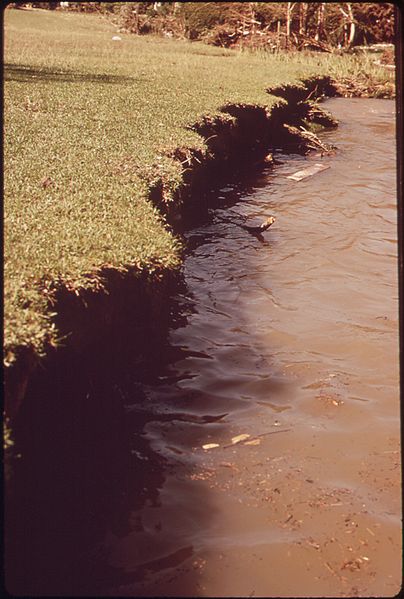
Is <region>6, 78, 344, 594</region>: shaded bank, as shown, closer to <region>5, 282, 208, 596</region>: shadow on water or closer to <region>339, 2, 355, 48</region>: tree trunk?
<region>5, 282, 208, 596</region>: shadow on water

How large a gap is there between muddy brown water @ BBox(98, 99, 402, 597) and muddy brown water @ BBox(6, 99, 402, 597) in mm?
10

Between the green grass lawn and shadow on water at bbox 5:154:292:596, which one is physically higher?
the green grass lawn

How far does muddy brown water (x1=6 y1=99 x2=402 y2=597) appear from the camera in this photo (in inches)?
123

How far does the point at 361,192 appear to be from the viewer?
35.6 ft

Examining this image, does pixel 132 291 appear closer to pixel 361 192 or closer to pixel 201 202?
pixel 201 202

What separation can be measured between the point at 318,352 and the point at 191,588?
9.22 feet

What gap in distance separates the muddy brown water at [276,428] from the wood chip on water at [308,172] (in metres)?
3.15

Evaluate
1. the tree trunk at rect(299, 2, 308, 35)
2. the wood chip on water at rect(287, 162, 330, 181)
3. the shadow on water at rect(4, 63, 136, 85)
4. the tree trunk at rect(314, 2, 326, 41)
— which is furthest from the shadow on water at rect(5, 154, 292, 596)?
the tree trunk at rect(314, 2, 326, 41)

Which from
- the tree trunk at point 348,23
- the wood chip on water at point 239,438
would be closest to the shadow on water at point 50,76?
the wood chip on water at point 239,438

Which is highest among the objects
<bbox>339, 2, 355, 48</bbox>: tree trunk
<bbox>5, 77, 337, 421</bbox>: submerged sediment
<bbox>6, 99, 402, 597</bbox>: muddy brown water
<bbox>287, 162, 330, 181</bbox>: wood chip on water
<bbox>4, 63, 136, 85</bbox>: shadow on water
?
<bbox>339, 2, 355, 48</bbox>: tree trunk

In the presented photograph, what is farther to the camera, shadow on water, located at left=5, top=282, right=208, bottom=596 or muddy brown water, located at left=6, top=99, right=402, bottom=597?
A: muddy brown water, located at left=6, top=99, right=402, bottom=597

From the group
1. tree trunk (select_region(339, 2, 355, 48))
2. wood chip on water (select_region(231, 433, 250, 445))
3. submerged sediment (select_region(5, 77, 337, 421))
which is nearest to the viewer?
submerged sediment (select_region(5, 77, 337, 421))

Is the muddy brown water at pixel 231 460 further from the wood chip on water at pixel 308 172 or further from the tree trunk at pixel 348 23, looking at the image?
the tree trunk at pixel 348 23

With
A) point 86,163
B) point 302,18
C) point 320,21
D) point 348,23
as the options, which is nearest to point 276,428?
point 86,163
